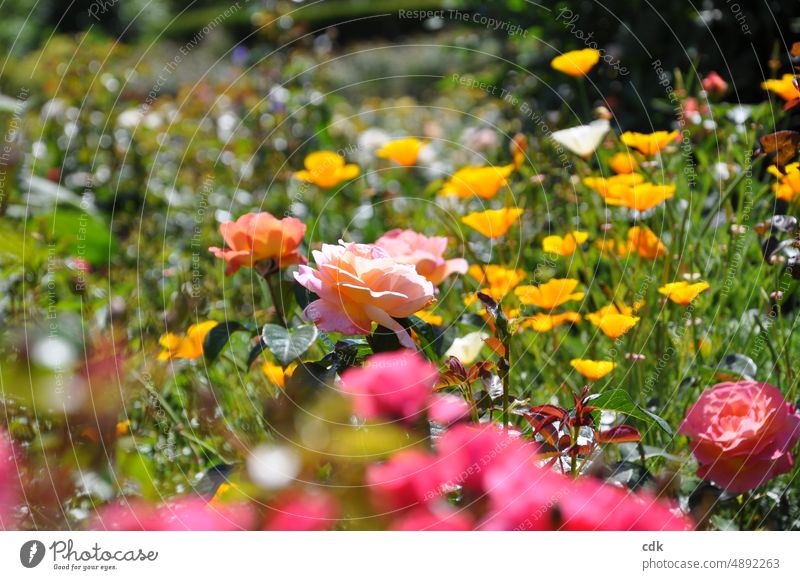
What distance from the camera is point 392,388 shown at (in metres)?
0.69

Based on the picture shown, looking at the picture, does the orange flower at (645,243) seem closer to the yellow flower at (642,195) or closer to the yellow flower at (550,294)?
the yellow flower at (642,195)

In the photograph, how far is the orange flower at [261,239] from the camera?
2.81ft

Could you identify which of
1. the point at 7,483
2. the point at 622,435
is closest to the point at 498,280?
the point at 622,435

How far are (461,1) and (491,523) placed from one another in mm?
2279

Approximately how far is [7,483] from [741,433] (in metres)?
0.70

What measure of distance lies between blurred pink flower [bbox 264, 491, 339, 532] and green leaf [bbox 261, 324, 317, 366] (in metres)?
0.14

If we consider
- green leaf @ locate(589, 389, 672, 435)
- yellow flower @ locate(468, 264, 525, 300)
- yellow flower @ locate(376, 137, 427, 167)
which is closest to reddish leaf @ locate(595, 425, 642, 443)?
green leaf @ locate(589, 389, 672, 435)

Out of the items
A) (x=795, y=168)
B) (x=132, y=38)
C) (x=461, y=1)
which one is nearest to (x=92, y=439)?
(x=795, y=168)

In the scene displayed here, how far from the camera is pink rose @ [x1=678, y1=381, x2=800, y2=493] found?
79 centimetres

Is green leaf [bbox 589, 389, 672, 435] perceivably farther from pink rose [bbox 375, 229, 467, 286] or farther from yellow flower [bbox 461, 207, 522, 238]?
yellow flower [bbox 461, 207, 522, 238]

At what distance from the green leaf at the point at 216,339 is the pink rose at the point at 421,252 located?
0.18 meters

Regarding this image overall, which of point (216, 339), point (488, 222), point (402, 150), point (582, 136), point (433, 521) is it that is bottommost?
point (433, 521)

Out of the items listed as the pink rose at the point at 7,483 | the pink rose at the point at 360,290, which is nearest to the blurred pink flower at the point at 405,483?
the pink rose at the point at 360,290

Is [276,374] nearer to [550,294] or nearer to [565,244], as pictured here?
[550,294]
